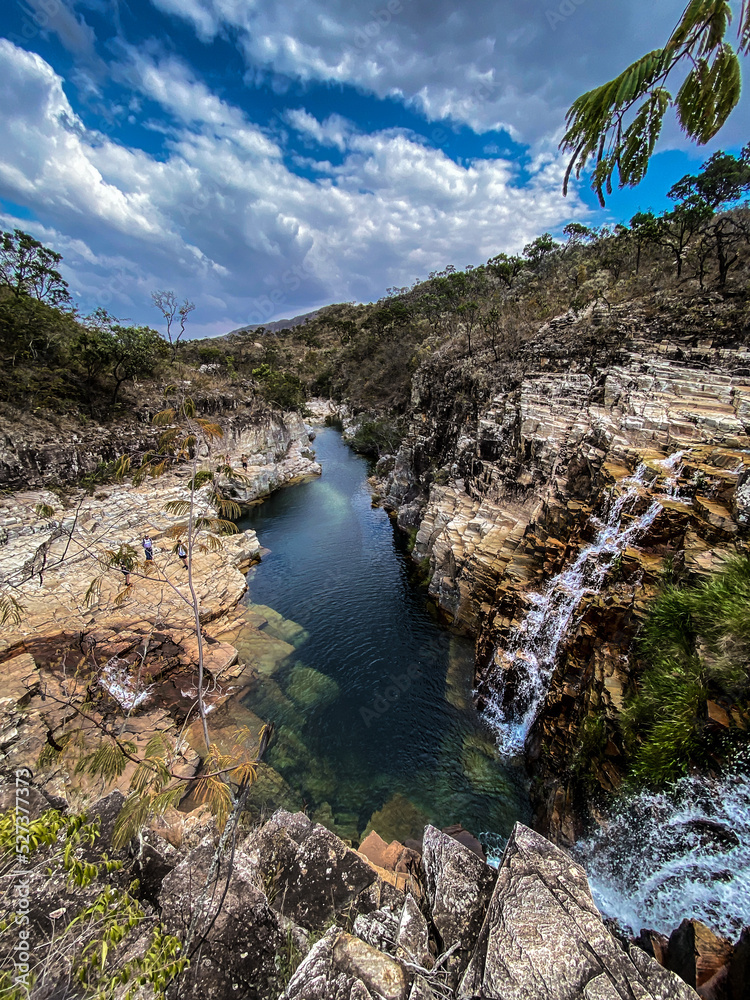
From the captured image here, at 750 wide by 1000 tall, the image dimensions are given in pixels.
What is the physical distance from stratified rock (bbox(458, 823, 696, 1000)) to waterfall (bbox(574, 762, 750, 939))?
3.57m

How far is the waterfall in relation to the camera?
6.03 metres

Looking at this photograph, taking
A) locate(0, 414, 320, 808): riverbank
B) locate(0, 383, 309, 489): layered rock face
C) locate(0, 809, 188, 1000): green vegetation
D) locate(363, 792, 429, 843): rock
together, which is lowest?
locate(363, 792, 429, 843): rock

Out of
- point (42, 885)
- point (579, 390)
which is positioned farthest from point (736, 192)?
point (42, 885)

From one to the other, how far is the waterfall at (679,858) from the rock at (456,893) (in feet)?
13.5

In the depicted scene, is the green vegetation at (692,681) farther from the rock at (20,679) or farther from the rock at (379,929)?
the rock at (20,679)

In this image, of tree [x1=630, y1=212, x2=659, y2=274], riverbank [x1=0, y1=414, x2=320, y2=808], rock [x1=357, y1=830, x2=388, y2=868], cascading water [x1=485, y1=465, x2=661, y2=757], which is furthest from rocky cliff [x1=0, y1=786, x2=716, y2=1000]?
tree [x1=630, y1=212, x2=659, y2=274]

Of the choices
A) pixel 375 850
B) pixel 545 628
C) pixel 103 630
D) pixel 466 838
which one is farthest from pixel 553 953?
pixel 103 630

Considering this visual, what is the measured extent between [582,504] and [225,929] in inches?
552

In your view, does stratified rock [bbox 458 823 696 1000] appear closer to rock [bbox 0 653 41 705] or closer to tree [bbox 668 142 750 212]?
rock [bbox 0 653 41 705]

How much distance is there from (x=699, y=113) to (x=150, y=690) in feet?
55.8

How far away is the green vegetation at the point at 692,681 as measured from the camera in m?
6.47

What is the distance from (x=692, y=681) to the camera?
275 inches

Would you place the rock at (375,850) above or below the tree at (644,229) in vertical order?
below

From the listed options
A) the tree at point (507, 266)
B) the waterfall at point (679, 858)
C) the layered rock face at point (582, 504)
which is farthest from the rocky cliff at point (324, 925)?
the tree at point (507, 266)
